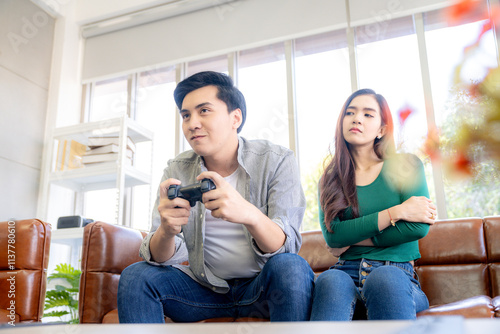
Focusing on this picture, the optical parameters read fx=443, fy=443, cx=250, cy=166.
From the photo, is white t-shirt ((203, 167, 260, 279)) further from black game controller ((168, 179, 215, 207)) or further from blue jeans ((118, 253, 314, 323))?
black game controller ((168, 179, 215, 207))

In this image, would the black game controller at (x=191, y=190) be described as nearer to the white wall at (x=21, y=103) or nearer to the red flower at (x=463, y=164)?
the red flower at (x=463, y=164)

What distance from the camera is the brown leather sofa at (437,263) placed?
4.83ft

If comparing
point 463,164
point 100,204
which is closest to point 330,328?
point 463,164

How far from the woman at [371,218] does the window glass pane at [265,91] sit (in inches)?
63.0

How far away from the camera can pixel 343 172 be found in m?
1.31

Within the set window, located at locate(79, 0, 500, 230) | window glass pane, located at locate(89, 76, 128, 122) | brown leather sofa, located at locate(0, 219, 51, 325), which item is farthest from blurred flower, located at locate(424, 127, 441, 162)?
window glass pane, located at locate(89, 76, 128, 122)

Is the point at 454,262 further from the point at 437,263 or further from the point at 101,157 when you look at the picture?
the point at 101,157

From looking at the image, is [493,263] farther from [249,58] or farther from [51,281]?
[51,281]

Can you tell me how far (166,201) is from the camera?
3.19 ft

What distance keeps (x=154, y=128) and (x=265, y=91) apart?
909 mm

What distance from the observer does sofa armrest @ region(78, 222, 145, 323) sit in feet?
4.79

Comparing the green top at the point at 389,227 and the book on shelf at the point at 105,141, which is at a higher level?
the book on shelf at the point at 105,141

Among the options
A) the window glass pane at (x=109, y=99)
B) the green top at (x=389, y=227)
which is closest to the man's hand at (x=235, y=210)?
the green top at (x=389, y=227)

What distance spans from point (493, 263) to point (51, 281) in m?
2.46
